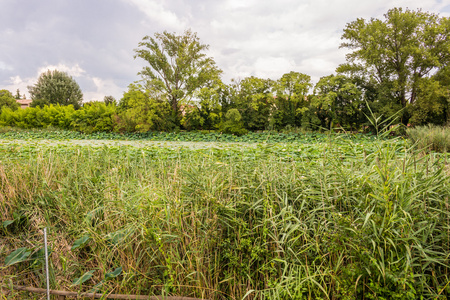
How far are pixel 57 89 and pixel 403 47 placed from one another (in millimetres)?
31327

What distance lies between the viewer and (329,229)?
1.78m

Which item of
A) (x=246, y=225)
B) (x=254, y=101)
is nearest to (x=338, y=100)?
(x=254, y=101)

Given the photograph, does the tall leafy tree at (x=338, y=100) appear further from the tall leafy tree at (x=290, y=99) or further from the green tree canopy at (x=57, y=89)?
the green tree canopy at (x=57, y=89)

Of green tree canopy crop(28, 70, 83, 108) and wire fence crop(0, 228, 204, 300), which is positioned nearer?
wire fence crop(0, 228, 204, 300)

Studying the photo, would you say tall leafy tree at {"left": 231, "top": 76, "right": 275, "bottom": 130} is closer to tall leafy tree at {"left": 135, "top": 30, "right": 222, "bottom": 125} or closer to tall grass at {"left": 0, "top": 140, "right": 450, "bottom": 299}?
tall leafy tree at {"left": 135, "top": 30, "right": 222, "bottom": 125}

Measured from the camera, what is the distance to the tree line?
1212cm

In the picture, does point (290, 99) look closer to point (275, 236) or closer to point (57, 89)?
point (275, 236)

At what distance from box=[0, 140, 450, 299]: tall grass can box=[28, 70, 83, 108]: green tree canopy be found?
1266 inches

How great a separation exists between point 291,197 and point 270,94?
40.0ft

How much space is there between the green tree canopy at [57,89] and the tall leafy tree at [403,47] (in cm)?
2873

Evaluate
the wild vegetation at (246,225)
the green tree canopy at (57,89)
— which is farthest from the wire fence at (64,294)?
the green tree canopy at (57,89)

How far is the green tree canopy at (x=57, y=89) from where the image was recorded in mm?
29828

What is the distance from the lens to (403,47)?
11844mm

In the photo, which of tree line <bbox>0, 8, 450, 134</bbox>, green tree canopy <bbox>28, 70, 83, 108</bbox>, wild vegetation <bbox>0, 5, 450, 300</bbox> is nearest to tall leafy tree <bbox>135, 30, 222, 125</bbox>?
tree line <bbox>0, 8, 450, 134</bbox>
